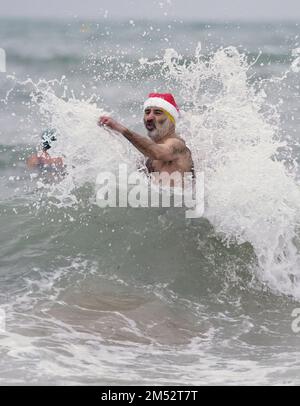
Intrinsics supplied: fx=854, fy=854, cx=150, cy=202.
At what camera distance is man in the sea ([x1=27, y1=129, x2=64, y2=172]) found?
11.3 m

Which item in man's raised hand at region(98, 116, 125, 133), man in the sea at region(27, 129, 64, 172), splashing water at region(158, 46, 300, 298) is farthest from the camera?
man in the sea at region(27, 129, 64, 172)

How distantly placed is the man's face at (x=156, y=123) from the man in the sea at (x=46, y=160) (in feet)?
8.47

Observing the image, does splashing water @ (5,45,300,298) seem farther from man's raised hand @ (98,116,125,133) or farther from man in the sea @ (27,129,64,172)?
man in the sea @ (27,129,64,172)

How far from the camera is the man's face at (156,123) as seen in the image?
8.84 metres

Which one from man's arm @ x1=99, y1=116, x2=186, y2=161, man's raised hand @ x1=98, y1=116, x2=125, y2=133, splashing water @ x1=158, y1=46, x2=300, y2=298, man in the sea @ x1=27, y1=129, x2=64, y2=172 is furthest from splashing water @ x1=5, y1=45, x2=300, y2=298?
man in the sea @ x1=27, y1=129, x2=64, y2=172

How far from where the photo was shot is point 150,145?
792 centimetres

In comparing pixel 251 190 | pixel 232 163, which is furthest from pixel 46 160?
pixel 251 190

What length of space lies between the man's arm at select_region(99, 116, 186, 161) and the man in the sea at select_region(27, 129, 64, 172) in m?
2.98

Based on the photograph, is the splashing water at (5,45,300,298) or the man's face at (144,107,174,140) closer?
the splashing water at (5,45,300,298)

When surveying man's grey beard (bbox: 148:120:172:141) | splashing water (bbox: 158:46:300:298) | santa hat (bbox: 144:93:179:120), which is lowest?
splashing water (bbox: 158:46:300:298)

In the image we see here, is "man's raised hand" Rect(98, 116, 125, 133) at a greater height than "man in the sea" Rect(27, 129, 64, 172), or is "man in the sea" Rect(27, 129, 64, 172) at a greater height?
"man in the sea" Rect(27, 129, 64, 172)

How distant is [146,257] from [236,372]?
2826mm

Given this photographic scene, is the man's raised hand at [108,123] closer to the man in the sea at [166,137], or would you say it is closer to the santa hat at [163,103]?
the man in the sea at [166,137]
